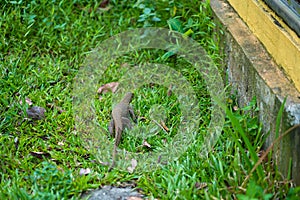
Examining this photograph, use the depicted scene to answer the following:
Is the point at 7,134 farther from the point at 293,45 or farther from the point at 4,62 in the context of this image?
the point at 293,45

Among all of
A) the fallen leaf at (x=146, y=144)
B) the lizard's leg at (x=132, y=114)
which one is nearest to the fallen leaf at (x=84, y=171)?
the fallen leaf at (x=146, y=144)

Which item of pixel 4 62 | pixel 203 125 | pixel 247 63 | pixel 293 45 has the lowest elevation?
pixel 4 62

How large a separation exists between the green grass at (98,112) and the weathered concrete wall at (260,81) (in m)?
0.10

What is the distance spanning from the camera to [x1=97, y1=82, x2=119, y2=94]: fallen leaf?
13.4ft

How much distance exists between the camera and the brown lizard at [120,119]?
3419mm

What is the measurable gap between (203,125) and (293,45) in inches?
33.6

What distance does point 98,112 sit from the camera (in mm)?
3773

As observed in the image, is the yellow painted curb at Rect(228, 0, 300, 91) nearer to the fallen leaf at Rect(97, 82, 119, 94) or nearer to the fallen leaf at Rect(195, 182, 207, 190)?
the fallen leaf at Rect(195, 182, 207, 190)

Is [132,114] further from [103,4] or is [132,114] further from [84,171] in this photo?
[103,4]

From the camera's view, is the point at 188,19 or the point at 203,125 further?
the point at 188,19

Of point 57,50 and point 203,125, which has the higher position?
point 203,125

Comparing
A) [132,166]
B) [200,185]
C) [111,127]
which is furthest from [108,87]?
[200,185]

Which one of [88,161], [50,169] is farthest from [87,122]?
[50,169]

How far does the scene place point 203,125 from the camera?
3.44 metres
